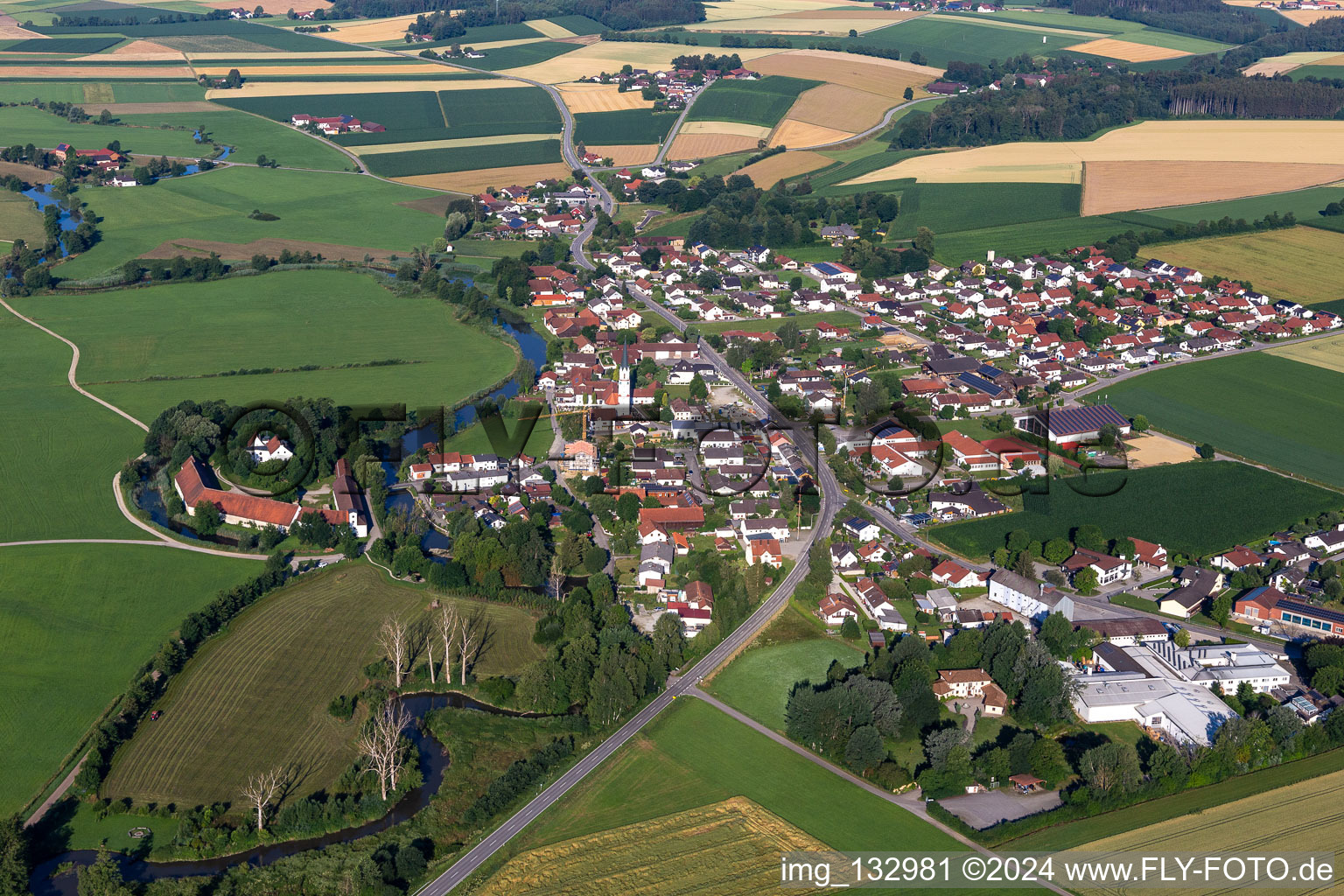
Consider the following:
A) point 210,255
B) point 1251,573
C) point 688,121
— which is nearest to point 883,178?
point 688,121

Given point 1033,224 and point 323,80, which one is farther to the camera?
point 323,80

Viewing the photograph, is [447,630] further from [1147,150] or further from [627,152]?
[1147,150]

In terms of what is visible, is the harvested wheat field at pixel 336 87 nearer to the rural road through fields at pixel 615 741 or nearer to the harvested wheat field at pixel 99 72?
the harvested wheat field at pixel 99 72

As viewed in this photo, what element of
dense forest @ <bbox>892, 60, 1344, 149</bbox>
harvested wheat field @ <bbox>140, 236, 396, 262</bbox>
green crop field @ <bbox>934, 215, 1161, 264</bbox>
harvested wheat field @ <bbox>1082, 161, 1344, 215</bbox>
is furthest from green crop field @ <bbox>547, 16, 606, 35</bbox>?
green crop field @ <bbox>934, 215, 1161, 264</bbox>

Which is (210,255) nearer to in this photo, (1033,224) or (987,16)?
(1033,224)

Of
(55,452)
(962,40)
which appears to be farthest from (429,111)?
(55,452)

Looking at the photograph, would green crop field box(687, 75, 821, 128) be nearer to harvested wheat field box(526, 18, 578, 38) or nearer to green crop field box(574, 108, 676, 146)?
green crop field box(574, 108, 676, 146)
